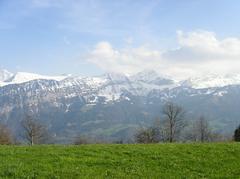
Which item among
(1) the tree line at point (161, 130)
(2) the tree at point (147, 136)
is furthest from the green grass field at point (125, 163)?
(2) the tree at point (147, 136)

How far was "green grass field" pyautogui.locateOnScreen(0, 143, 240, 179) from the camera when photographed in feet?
78.6

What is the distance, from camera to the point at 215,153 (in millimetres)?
32125

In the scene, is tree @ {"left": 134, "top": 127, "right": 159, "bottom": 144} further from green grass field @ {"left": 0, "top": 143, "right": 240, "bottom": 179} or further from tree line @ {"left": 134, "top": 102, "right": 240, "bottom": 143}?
green grass field @ {"left": 0, "top": 143, "right": 240, "bottom": 179}

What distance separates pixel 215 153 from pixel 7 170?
599 inches

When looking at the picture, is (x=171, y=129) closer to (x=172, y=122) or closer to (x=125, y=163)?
(x=172, y=122)

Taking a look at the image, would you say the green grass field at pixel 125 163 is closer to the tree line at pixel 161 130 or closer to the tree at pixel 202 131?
the tree line at pixel 161 130

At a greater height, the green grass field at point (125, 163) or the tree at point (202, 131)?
the green grass field at point (125, 163)

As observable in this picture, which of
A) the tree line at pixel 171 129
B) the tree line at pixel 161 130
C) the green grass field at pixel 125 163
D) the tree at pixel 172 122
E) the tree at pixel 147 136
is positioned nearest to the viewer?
the green grass field at pixel 125 163

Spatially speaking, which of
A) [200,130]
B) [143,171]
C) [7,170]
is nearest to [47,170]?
[7,170]

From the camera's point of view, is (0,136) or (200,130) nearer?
(0,136)

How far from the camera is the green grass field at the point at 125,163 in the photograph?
23953 millimetres

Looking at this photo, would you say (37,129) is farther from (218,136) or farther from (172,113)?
(218,136)

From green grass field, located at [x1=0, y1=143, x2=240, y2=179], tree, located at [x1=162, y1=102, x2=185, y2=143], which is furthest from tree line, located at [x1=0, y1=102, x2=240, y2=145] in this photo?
green grass field, located at [x1=0, y1=143, x2=240, y2=179]

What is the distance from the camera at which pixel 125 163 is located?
2775 centimetres
